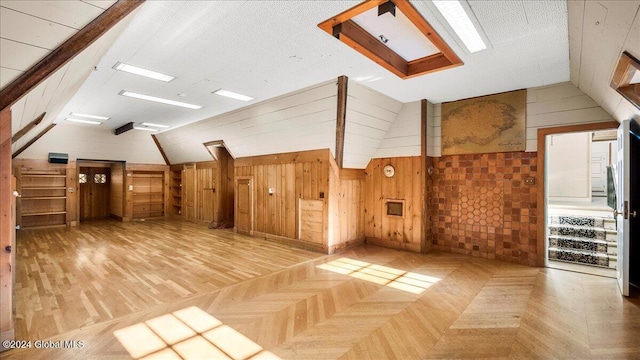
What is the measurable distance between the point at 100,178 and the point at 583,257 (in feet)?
41.4

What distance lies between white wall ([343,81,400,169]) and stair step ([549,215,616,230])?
2.98m

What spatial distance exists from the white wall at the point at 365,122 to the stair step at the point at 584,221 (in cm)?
298

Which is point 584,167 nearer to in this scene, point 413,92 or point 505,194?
point 505,194

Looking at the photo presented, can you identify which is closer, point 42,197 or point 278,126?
point 278,126

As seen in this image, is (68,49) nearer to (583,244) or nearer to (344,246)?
(344,246)

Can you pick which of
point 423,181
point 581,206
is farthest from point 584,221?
point 423,181

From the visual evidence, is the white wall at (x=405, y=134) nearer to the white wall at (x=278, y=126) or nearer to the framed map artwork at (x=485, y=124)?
the framed map artwork at (x=485, y=124)

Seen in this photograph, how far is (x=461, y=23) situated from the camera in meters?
2.35

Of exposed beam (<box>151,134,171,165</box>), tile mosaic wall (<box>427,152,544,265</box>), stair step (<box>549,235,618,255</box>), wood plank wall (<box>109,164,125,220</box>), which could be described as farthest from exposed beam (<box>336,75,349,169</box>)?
wood plank wall (<box>109,164,125,220</box>)

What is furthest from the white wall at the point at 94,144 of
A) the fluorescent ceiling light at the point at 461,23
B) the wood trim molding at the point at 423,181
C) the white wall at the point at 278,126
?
the fluorescent ceiling light at the point at 461,23

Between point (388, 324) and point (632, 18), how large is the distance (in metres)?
2.67

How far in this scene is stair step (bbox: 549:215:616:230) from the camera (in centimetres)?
445

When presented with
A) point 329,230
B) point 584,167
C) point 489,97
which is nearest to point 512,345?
A: point 329,230

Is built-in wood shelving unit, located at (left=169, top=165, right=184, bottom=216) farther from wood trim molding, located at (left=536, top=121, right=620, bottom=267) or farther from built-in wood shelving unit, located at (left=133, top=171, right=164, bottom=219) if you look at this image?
wood trim molding, located at (left=536, top=121, right=620, bottom=267)
